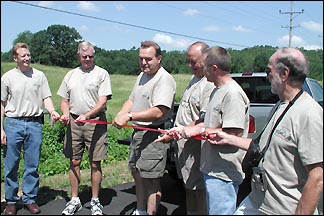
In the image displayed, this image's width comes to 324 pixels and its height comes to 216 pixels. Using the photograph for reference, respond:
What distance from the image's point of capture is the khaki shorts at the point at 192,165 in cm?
380

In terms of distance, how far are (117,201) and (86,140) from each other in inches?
38.8

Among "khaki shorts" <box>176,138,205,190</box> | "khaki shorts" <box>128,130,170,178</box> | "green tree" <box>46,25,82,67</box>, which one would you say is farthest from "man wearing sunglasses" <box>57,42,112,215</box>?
"khaki shorts" <box>176,138,205,190</box>

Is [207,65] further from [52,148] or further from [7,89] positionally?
[52,148]

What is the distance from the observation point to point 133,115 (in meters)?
4.00

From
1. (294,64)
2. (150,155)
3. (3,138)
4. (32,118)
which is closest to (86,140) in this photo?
(32,118)

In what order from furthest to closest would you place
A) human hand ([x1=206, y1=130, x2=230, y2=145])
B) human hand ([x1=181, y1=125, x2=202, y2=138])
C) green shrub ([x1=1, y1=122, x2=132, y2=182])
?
green shrub ([x1=1, y1=122, x2=132, y2=182]) < human hand ([x1=181, y1=125, x2=202, y2=138]) < human hand ([x1=206, y1=130, x2=230, y2=145])

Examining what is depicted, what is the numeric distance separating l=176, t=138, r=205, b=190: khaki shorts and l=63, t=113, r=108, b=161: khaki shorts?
1.57 m

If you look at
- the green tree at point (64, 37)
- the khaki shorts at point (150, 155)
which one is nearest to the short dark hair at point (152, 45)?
the khaki shorts at point (150, 155)

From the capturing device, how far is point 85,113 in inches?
195

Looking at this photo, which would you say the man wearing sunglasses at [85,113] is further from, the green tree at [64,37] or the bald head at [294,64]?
the bald head at [294,64]

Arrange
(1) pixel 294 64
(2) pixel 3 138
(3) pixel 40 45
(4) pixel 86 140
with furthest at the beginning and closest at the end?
(3) pixel 40 45, (4) pixel 86 140, (2) pixel 3 138, (1) pixel 294 64

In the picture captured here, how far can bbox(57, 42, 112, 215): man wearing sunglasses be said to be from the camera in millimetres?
4945

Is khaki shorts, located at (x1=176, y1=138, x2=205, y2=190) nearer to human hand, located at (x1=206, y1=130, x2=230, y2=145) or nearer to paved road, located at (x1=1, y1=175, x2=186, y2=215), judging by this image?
human hand, located at (x1=206, y1=130, x2=230, y2=145)

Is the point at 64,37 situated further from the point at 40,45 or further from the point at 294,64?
the point at 294,64
